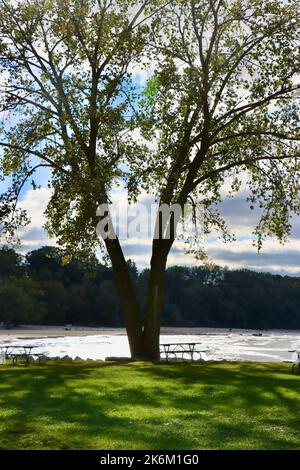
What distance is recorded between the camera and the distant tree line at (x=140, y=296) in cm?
9800

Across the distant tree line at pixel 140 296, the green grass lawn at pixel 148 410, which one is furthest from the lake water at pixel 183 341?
the green grass lawn at pixel 148 410

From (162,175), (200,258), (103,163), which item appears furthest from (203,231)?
(103,163)

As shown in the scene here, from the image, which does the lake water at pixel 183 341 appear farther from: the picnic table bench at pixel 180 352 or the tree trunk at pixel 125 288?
the tree trunk at pixel 125 288

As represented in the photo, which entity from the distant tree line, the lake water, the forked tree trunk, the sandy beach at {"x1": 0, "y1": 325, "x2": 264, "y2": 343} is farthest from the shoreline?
the forked tree trunk

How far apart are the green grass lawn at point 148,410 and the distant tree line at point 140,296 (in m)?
67.2

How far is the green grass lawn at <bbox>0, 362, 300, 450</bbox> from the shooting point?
9273 mm

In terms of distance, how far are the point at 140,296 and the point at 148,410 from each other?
99.5m

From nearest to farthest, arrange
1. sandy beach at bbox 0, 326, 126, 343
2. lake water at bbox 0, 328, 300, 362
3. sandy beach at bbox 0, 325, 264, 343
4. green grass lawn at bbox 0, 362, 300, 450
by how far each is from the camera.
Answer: green grass lawn at bbox 0, 362, 300, 450 → lake water at bbox 0, 328, 300, 362 → sandy beach at bbox 0, 325, 264, 343 → sandy beach at bbox 0, 326, 126, 343

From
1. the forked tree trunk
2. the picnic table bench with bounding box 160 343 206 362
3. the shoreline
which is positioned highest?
the forked tree trunk

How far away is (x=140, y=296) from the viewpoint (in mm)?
111188

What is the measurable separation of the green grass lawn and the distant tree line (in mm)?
67169

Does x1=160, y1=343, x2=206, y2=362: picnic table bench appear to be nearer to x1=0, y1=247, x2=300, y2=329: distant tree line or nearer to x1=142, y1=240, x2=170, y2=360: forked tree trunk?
x1=142, y1=240, x2=170, y2=360: forked tree trunk

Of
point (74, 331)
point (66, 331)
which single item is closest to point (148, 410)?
point (66, 331)

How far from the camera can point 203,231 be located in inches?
1081
